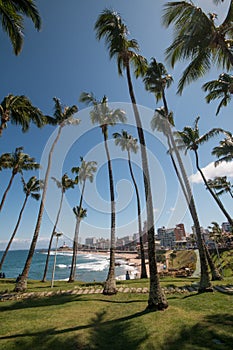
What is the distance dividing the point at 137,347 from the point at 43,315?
410cm

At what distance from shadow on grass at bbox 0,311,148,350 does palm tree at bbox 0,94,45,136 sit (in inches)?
353

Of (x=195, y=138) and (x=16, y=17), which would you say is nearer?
(x=16, y=17)

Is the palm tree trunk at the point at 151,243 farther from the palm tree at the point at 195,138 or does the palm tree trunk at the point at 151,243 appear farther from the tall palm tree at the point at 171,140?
the palm tree at the point at 195,138

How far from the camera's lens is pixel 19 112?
10.9 metres

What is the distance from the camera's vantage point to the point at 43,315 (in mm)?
6934

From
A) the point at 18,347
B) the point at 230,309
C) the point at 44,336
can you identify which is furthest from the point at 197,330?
the point at 18,347

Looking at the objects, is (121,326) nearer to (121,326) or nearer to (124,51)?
(121,326)

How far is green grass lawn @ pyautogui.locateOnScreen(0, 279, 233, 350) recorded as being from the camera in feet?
15.6

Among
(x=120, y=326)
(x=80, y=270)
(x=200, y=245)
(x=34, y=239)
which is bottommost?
(x=80, y=270)

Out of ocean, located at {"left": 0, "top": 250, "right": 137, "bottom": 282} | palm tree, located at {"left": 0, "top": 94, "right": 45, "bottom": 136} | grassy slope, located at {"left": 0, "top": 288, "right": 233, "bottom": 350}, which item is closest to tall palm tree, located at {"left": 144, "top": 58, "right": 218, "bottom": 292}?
grassy slope, located at {"left": 0, "top": 288, "right": 233, "bottom": 350}

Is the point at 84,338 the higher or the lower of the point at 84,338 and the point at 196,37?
the lower

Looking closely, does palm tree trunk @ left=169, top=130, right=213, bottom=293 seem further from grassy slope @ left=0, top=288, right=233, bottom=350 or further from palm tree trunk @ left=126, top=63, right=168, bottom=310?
palm tree trunk @ left=126, top=63, right=168, bottom=310

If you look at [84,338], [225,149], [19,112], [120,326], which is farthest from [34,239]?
[225,149]

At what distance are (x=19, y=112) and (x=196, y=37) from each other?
9859 millimetres
